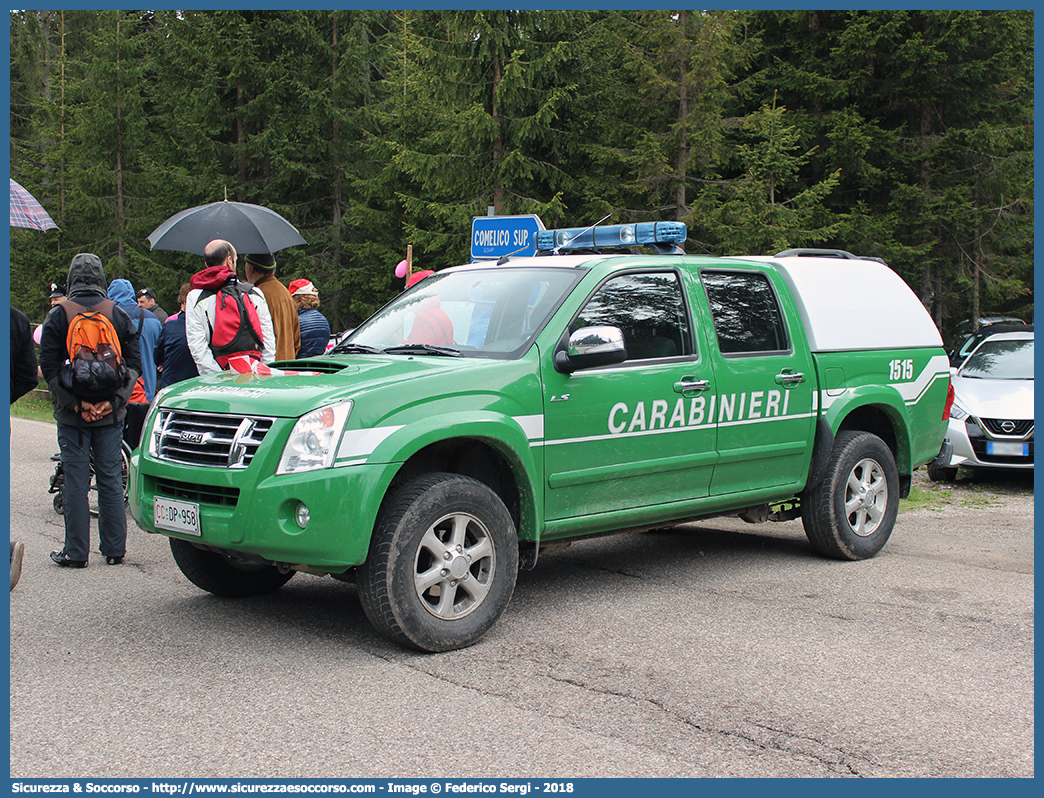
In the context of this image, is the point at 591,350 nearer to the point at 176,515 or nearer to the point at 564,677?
the point at 564,677

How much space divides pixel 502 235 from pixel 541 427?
22.0 feet

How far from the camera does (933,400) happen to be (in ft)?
25.8

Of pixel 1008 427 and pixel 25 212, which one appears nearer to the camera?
pixel 25 212

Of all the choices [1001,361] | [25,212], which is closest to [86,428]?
[25,212]

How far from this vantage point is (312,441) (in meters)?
4.73

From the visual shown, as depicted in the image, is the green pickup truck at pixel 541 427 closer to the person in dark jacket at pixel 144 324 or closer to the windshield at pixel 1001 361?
the person in dark jacket at pixel 144 324

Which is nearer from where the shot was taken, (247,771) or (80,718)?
(247,771)

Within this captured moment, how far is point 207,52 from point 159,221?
5203 millimetres

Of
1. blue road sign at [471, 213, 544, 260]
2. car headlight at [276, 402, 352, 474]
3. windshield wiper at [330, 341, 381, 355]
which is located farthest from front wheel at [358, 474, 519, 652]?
blue road sign at [471, 213, 544, 260]

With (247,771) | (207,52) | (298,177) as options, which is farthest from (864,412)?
(207,52)

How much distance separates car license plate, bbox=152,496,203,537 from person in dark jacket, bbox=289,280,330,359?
13.3ft

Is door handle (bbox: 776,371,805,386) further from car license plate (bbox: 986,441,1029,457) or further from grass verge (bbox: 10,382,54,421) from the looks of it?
grass verge (bbox: 10,382,54,421)

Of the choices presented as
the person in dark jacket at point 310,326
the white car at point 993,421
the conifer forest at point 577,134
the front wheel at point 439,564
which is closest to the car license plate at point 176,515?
the front wheel at point 439,564
